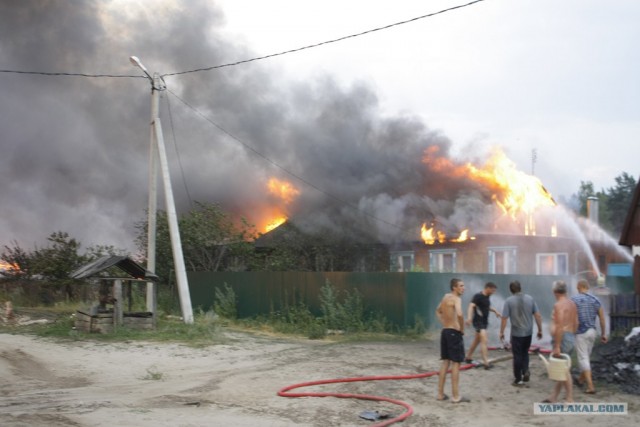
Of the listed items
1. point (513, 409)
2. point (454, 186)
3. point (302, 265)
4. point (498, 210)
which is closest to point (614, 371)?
point (513, 409)

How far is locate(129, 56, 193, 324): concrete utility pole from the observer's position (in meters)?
17.5

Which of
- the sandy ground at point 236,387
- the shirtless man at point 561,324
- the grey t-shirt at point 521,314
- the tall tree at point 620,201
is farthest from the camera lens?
the tall tree at point 620,201

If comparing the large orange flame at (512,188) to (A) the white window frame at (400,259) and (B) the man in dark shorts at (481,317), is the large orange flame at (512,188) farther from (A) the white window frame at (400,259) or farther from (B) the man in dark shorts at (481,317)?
(B) the man in dark shorts at (481,317)

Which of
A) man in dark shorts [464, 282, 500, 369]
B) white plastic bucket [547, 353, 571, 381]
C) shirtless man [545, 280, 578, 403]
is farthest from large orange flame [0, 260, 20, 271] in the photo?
white plastic bucket [547, 353, 571, 381]

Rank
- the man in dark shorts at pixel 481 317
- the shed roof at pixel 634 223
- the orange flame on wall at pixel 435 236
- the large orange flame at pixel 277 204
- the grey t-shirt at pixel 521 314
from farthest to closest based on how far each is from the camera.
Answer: the large orange flame at pixel 277 204, the orange flame on wall at pixel 435 236, the shed roof at pixel 634 223, the man in dark shorts at pixel 481 317, the grey t-shirt at pixel 521 314

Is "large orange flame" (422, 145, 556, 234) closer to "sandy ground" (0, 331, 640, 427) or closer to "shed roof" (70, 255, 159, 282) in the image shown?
"sandy ground" (0, 331, 640, 427)

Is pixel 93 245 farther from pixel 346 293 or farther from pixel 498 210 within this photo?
pixel 498 210

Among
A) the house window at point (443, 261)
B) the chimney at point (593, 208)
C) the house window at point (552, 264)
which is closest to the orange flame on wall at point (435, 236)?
the house window at point (443, 261)

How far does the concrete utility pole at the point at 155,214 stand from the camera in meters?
17.5

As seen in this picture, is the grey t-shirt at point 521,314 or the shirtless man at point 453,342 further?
the grey t-shirt at point 521,314

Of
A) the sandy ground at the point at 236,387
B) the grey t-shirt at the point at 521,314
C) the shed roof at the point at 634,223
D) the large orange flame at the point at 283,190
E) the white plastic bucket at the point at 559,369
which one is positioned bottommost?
the sandy ground at the point at 236,387

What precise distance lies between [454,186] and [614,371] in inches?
645

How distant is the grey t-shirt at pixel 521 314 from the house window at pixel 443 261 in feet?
49.7

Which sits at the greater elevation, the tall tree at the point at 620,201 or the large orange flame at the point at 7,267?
the tall tree at the point at 620,201
